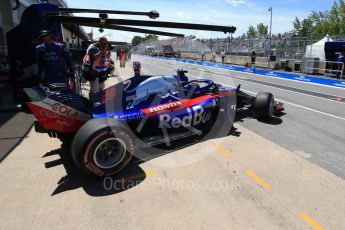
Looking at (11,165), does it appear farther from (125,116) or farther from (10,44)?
(10,44)

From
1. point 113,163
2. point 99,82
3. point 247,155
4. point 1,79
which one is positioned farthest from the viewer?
point 1,79

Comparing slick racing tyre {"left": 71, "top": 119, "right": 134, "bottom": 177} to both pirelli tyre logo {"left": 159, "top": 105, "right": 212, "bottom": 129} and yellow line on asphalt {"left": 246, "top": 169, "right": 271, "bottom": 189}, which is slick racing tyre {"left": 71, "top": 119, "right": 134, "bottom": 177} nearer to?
pirelli tyre logo {"left": 159, "top": 105, "right": 212, "bottom": 129}

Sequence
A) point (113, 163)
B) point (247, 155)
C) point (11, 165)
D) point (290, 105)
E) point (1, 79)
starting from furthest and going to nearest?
point (1, 79), point (290, 105), point (247, 155), point (11, 165), point (113, 163)

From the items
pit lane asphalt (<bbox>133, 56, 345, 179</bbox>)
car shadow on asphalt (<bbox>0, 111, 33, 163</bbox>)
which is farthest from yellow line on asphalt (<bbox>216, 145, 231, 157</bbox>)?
car shadow on asphalt (<bbox>0, 111, 33, 163</bbox>)

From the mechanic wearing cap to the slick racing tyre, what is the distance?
3.00 meters

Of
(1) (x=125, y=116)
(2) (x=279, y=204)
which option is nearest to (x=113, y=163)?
(1) (x=125, y=116)

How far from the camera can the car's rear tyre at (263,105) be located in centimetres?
637

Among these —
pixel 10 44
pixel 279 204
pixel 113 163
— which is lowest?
pixel 279 204

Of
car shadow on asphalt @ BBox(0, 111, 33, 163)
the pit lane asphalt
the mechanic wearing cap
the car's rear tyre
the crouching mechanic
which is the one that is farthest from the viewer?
the crouching mechanic

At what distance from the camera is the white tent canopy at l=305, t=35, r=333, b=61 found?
20.1 m

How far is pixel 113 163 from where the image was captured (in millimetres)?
3881

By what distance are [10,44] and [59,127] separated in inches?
200

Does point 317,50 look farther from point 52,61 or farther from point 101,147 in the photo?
point 101,147

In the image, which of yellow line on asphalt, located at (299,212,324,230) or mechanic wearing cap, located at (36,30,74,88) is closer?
yellow line on asphalt, located at (299,212,324,230)
